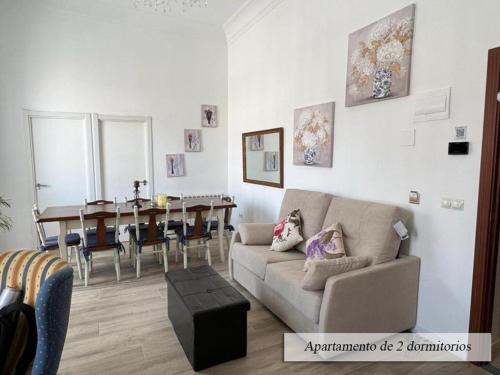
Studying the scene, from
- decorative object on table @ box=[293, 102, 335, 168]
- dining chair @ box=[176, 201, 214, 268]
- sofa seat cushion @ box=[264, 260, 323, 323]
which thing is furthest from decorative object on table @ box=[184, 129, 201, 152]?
sofa seat cushion @ box=[264, 260, 323, 323]

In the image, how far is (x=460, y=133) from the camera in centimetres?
212

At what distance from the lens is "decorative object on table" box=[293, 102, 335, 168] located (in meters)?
3.29

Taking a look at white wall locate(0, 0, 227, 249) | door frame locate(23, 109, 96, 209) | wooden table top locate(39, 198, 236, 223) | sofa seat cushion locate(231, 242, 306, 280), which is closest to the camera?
sofa seat cushion locate(231, 242, 306, 280)

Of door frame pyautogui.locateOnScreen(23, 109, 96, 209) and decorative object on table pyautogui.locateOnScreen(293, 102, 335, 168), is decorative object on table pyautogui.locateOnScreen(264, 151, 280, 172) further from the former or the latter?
door frame pyautogui.locateOnScreen(23, 109, 96, 209)

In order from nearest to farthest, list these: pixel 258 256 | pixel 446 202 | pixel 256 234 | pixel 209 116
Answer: pixel 446 202, pixel 258 256, pixel 256 234, pixel 209 116

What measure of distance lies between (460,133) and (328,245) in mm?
1242

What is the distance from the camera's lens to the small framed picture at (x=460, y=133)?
6.89 ft

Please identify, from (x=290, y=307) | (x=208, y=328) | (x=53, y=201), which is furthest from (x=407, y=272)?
(x=53, y=201)

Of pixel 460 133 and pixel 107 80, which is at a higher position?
pixel 107 80

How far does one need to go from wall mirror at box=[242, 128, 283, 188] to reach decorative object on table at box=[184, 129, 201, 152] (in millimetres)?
896

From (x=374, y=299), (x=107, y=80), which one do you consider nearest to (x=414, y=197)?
(x=374, y=299)

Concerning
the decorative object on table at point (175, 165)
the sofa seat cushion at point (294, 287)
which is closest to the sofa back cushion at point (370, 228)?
the sofa seat cushion at point (294, 287)

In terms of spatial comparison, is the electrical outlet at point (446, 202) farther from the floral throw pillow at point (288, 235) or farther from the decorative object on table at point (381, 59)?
the floral throw pillow at point (288, 235)

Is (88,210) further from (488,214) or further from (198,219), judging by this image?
(488,214)
